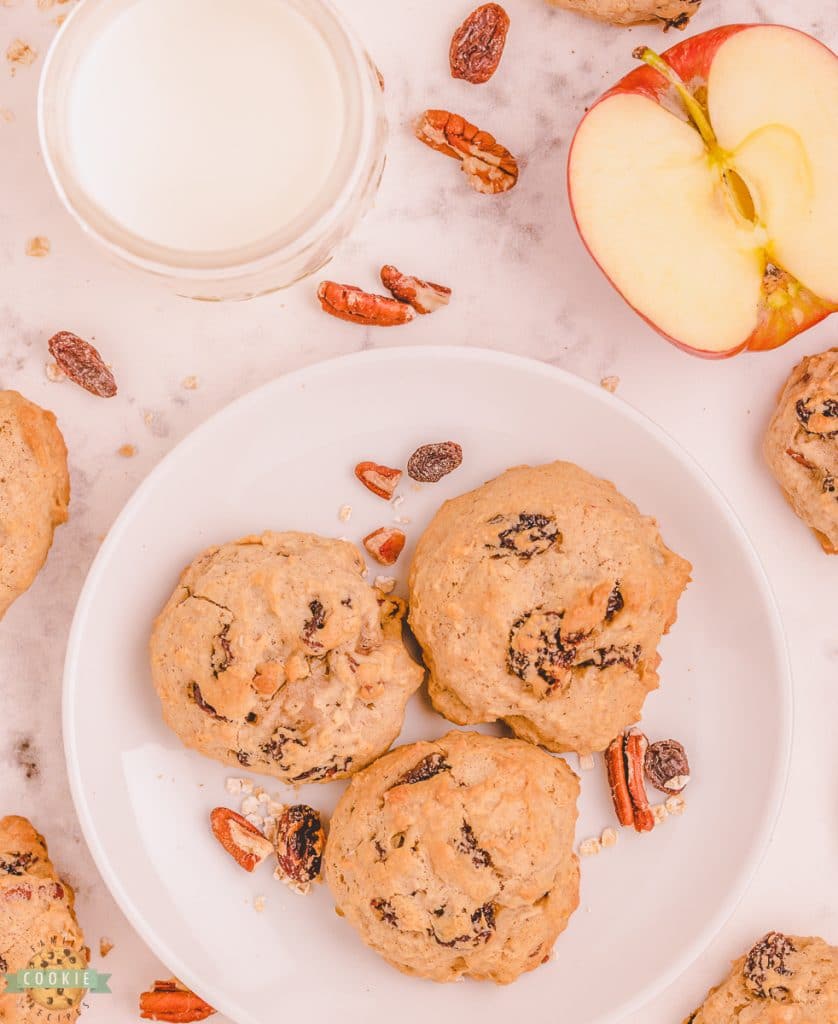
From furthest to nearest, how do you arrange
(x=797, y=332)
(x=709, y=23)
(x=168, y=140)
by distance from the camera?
(x=709, y=23) → (x=797, y=332) → (x=168, y=140)

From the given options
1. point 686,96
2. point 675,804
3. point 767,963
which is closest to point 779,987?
point 767,963

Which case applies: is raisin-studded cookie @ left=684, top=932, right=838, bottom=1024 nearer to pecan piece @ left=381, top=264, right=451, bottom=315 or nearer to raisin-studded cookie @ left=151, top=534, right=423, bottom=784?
raisin-studded cookie @ left=151, top=534, right=423, bottom=784

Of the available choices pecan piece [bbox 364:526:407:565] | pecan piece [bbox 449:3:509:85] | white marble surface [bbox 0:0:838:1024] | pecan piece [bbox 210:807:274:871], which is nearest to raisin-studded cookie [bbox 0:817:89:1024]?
white marble surface [bbox 0:0:838:1024]

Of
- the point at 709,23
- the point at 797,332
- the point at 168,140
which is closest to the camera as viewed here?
the point at 168,140

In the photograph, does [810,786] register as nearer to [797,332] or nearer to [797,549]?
[797,549]

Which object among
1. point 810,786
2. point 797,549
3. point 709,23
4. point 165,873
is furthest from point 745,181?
point 165,873

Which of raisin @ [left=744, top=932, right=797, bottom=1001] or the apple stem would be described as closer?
the apple stem
